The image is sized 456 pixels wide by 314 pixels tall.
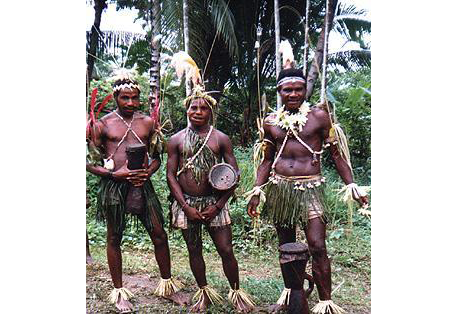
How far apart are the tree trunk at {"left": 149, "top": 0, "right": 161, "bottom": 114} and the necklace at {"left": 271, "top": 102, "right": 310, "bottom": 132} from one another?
152 centimetres

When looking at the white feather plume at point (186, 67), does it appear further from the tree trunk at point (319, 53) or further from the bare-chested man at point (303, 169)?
the tree trunk at point (319, 53)

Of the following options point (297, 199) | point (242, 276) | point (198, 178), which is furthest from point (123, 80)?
point (242, 276)

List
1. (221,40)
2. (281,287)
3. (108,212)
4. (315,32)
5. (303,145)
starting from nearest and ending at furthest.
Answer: (303,145) < (108,212) < (281,287) < (315,32) < (221,40)

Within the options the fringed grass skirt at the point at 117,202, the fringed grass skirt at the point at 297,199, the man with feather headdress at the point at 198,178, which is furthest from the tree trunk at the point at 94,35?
the fringed grass skirt at the point at 297,199

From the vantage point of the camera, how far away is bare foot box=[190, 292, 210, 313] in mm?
3402

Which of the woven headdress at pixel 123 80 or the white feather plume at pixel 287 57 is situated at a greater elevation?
the white feather plume at pixel 287 57

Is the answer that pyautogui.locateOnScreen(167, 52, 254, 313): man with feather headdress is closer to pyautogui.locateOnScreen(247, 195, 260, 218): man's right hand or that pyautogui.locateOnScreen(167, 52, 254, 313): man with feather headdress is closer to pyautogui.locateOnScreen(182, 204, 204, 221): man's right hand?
pyautogui.locateOnScreen(182, 204, 204, 221): man's right hand

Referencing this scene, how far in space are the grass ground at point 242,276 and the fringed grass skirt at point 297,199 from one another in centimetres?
81

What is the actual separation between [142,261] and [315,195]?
2.17 m

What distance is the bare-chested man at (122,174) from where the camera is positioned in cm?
329

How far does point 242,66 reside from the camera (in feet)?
15.7

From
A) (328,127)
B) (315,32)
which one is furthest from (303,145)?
(315,32)

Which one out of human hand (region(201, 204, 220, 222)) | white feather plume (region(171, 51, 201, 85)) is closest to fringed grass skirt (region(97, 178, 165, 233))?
human hand (region(201, 204, 220, 222))

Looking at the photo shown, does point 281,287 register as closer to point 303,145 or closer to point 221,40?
point 303,145
